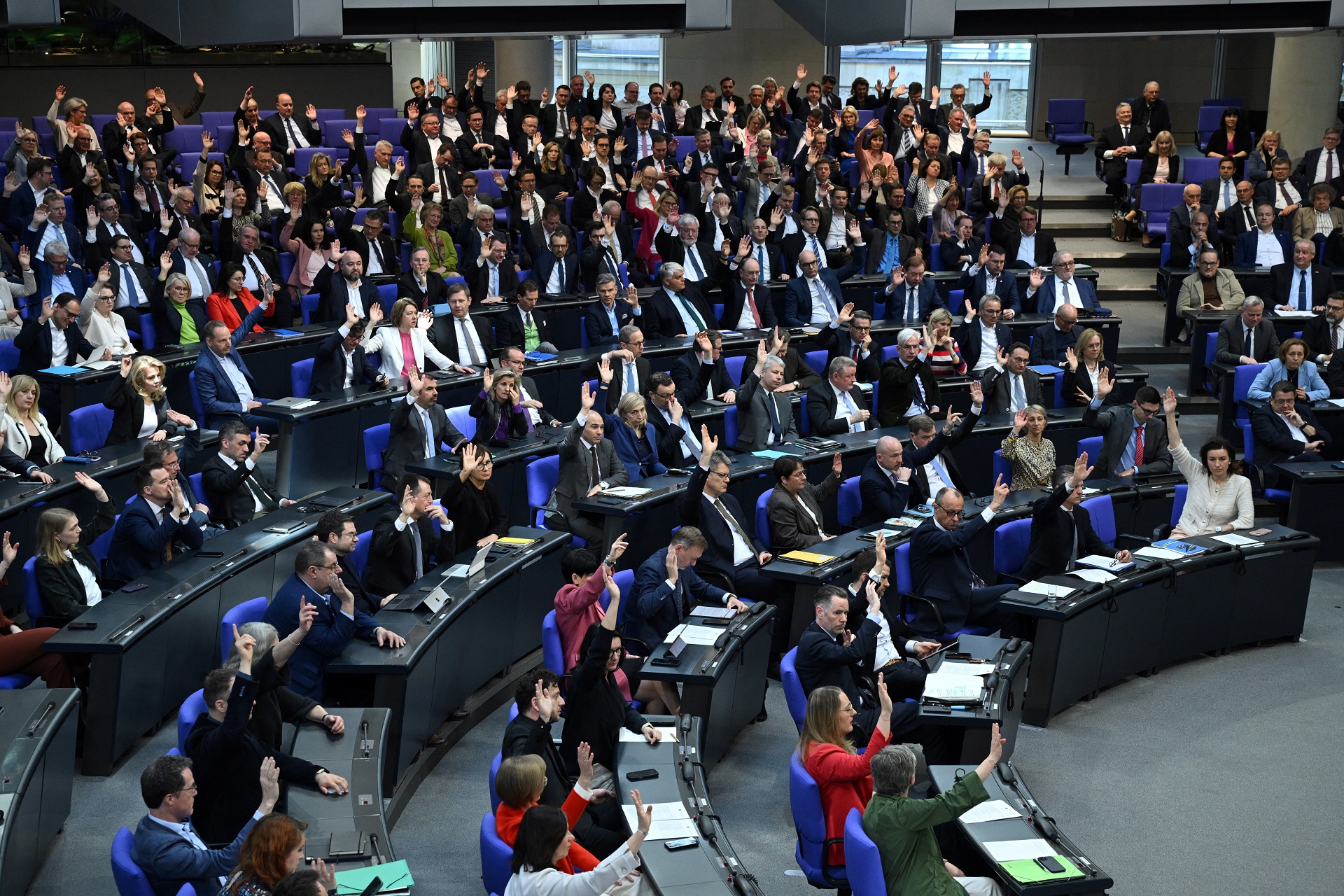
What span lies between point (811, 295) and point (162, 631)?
6879mm

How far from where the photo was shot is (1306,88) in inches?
627

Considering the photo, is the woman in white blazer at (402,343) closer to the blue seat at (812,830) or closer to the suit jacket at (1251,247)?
the blue seat at (812,830)

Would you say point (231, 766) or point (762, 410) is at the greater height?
point (762, 410)

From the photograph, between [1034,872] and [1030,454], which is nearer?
[1034,872]

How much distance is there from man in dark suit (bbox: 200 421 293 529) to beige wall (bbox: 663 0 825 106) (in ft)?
47.9

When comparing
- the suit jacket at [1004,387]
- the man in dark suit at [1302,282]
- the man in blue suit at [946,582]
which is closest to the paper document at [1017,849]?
the man in blue suit at [946,582]

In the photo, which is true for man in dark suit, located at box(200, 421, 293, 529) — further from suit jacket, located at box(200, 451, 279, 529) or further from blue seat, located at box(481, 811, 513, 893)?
blue seat, located at box(481, 811, 513, 893)

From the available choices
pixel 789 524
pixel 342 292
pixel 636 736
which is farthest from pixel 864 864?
pixel 342 292

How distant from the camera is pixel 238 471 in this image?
7.59 metres

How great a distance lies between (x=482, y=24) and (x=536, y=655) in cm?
622

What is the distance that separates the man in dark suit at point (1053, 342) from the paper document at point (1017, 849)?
6.60 meters

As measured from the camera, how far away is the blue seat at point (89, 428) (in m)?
8.10

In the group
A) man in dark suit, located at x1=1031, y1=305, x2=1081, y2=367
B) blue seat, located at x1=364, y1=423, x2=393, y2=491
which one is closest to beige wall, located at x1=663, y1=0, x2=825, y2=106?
man in dark suit, located at x1=1031, y1=305, x2=1081, y2=367

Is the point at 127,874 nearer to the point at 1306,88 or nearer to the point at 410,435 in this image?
the point at 410,435
